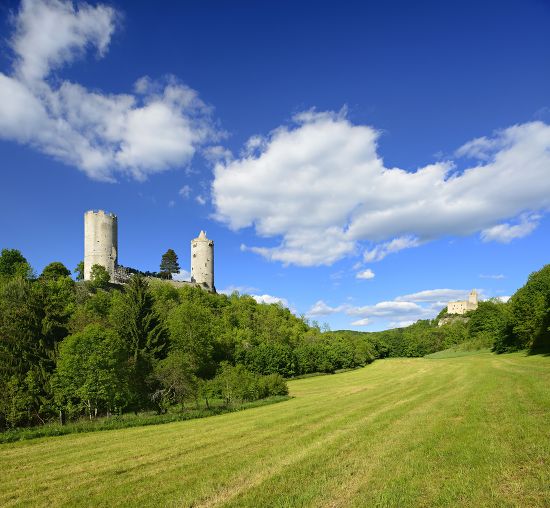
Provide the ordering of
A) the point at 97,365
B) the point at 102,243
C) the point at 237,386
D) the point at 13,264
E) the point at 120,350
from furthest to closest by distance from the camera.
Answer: the point at 102,243
the point at 13,264
the point at 237,386
the point at 120,350
the point at 97,365

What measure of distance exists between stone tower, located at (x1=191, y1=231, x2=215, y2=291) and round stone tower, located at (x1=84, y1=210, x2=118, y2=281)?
28506 millimetres

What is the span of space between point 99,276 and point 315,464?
246 ft

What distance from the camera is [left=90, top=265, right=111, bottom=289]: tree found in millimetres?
75312

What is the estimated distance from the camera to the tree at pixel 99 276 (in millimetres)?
75312

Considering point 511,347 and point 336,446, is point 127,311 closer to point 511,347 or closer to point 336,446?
point 336,446

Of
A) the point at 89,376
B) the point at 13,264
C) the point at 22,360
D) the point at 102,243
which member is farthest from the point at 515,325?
the point at 13,264

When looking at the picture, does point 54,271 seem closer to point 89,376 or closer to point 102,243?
point 102,243

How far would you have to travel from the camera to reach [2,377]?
2608 cm

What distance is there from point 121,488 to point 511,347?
7471cm

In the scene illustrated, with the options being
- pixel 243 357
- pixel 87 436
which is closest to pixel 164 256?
pixel 243 357

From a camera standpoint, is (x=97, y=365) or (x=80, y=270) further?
(x=80, y=270)

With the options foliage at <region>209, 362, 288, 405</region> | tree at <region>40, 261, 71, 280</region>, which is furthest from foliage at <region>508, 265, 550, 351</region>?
tree at <region>40, 261, 71, 280</region>

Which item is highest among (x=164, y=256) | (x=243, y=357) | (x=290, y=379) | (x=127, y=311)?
(x=164, y=256)

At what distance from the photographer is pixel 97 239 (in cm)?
8138
